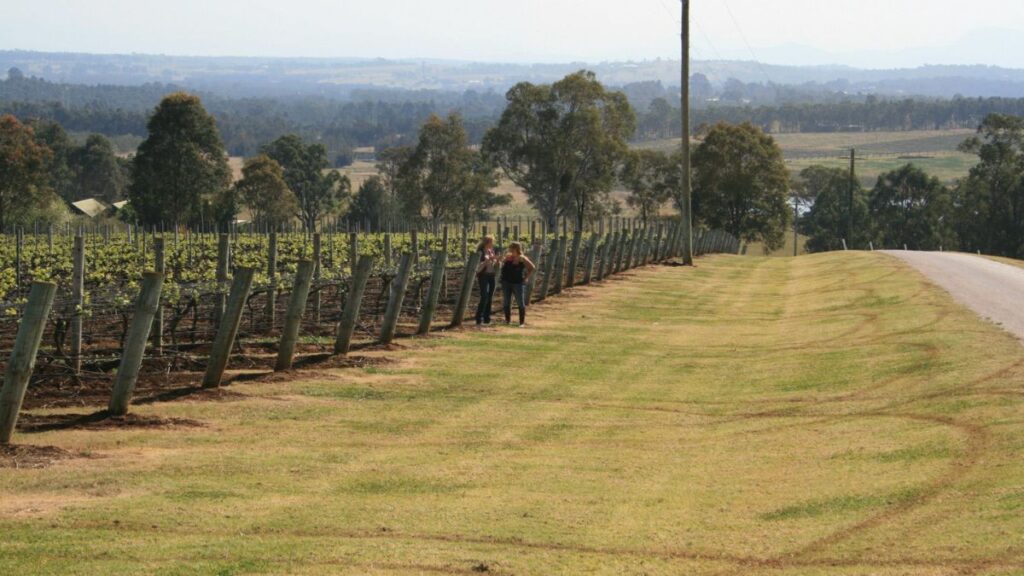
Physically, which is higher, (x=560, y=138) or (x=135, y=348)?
(x=560, y=138)

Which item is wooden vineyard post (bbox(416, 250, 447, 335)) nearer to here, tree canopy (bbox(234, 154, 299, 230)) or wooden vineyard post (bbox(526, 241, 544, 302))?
wooden vineyard post (bbox(526, 241, 544, 302))

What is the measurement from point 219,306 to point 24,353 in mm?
7990

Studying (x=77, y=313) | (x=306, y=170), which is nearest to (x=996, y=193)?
(x=306, y=170)

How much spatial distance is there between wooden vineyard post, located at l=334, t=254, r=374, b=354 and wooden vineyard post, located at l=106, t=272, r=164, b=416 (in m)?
5.18

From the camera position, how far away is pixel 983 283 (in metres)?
33.1

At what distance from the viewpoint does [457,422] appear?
1450cm

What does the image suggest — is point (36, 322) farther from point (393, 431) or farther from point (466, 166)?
point (466, 166)

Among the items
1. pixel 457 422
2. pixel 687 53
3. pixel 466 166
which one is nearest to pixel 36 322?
pixel 457 422

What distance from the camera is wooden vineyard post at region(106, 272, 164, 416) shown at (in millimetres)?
13102

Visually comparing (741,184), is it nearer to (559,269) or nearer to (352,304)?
(559,269)

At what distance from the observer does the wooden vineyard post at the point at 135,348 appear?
13.1 meters

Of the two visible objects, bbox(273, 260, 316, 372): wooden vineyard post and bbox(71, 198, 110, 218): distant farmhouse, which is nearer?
bbox(273, 260, 316, 372): wooden vineyard post

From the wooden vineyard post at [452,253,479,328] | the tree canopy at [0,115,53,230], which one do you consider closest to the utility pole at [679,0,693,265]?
the wooden vineyard post at [452,253,479,328]

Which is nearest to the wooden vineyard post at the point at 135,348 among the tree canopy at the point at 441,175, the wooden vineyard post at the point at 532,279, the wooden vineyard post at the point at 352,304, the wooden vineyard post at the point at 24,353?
the wooden vineyard post at the point at 24,353
